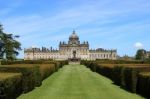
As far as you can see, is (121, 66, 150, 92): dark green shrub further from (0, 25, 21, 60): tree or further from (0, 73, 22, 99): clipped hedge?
(0, 25, 21, 60): tree

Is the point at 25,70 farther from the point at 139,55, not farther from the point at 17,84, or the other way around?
the point at 139,55

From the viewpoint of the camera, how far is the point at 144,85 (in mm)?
19375

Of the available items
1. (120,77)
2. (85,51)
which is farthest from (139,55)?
(120,77)

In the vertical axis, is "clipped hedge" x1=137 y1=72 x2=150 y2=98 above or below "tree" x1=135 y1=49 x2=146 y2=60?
below

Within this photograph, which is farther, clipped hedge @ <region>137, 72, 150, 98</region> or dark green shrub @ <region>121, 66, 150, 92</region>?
dark green shrub @ <region>121, 66, 150, 92</region>

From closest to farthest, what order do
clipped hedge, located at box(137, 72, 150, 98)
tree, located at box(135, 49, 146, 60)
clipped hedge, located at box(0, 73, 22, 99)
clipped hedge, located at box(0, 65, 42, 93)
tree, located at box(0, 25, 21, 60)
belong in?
clipped hedge, located at box(0, 73, 22, 99) → clipped hedge, located at box(137, 72, 150, 98) → clipped hedge, located at box(0, 65, 42, 93) → tree, located at box(0, 25, 21, 60) → tree, located at box(135, 49, 146, 60)

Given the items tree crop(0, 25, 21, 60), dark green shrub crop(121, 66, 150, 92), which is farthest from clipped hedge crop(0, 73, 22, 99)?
tree crop(0, 25, 21, 60)

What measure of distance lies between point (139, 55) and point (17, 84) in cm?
11404

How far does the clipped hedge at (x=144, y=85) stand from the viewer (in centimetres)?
1846

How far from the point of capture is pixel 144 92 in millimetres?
19344

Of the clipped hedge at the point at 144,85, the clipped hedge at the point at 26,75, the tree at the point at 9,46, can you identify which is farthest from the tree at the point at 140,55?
the clipped hedge at the point at 144,85

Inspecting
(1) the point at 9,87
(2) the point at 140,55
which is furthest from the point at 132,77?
(2) the point at 140,55

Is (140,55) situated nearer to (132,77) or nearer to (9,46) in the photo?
(9,46)

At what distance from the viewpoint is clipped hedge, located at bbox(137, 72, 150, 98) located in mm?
18464
